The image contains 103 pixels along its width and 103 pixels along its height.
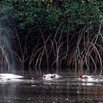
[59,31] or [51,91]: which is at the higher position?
[59,31]

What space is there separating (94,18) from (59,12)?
1.41 meters

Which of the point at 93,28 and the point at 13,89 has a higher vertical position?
the point at 93,28

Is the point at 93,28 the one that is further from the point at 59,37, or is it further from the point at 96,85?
the point at 96,85

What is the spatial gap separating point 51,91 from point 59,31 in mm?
12512

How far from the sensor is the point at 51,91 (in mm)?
14523

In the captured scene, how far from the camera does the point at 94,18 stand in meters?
25.2

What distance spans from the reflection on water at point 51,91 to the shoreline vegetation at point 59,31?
7.27 meters

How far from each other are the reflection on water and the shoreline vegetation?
727 cm

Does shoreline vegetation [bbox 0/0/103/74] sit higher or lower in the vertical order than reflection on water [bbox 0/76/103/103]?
A: higher

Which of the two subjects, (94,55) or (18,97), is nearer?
(18,97)

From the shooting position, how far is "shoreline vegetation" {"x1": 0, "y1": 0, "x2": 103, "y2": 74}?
989 inches

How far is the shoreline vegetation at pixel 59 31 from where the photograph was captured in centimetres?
2511

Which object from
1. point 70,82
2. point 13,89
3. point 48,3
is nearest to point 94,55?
point 48,3

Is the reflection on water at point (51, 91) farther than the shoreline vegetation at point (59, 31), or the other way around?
the shoreline vegetation at point (59, 31)
